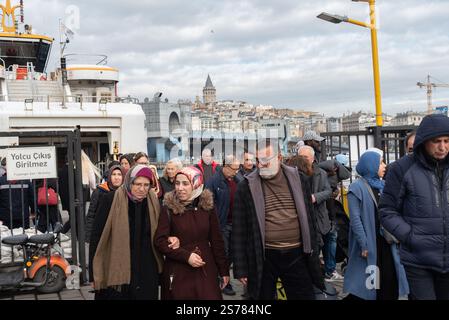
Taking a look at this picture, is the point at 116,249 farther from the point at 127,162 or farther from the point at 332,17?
the point at 332,17

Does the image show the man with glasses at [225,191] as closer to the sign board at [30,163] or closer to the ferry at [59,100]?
the sign board at [30,163]

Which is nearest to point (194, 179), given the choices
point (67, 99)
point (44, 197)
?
Result: point (44, 197)

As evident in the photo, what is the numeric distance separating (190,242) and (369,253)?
148 cm

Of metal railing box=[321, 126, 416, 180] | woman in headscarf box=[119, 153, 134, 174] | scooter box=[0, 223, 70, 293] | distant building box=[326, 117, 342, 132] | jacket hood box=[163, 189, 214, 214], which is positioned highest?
distant building box=[326, 117, 342, 132]

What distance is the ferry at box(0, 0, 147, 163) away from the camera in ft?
59.1

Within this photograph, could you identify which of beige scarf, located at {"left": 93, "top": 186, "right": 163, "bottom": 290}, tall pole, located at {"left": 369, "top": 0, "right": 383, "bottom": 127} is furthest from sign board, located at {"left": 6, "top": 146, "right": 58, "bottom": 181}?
tall pole, located at {"left": 369, "top": 0, "right": 383, "bottom": 127}

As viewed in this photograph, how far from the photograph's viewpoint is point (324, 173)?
562 cm

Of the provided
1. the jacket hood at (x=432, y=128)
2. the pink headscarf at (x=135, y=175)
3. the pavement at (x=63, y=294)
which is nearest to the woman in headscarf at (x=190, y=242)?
the pink headscarf at (x=135, y=175)

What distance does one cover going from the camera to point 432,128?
10.3ft

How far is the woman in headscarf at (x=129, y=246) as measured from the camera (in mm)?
3615

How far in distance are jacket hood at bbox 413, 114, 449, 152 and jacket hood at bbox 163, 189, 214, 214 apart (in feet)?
4.98

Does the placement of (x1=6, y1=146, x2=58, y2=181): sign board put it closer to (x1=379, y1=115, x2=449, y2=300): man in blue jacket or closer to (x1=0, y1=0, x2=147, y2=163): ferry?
(x1=379, y1=115, x2=449, y2=300): man in blue jacket
